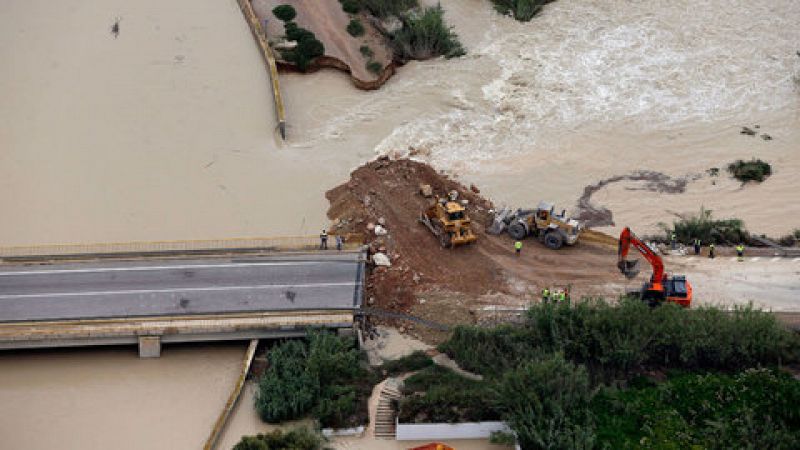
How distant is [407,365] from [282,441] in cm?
529

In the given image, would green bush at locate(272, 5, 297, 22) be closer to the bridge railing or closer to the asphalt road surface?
the bridge railing

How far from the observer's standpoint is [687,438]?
27500 millimetres

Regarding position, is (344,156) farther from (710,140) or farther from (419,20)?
(710,140)

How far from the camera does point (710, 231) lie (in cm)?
3688

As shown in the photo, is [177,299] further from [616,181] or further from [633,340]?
[616,181]

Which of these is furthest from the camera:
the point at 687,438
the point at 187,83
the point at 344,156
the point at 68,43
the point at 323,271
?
the point at 68,43

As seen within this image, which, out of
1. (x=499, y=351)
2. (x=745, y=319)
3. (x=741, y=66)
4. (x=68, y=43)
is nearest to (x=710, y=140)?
(x=741, y=66)

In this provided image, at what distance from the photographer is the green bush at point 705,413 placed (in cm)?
2731

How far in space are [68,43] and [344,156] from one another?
17114 millimetres

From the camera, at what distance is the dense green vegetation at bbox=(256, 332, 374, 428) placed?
97.9 feet

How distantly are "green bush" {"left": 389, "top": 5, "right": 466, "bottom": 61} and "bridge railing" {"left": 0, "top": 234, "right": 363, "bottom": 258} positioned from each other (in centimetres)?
1487

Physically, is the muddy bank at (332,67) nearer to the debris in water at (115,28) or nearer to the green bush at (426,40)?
the green bush at (426,40)

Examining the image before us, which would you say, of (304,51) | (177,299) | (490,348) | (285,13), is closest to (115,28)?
(285,13)

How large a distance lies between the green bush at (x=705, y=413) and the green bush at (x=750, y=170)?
13.1 m
